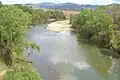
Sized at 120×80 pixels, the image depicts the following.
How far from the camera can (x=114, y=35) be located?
61969 millimetres

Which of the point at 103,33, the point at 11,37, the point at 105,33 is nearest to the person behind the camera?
the point at 11,37

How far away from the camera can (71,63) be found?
4741 cm

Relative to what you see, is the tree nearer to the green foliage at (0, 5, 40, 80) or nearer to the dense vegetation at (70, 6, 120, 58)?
the dense vegetation at (70, 6, 120, 58)

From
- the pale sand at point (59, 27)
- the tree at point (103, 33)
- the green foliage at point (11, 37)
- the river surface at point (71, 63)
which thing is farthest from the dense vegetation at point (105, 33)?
the pale sand at point (59, 27)

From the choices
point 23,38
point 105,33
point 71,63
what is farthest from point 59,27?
point 71,63

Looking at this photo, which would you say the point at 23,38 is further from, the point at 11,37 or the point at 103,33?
the point at 103,33

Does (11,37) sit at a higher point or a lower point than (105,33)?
higher

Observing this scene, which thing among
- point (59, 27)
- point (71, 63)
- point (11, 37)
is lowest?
point (59, 27)

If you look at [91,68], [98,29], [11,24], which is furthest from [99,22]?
[11,24]

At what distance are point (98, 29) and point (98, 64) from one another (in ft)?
72.1

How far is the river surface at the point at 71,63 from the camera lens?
4041 centimetres

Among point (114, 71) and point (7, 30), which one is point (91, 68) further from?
point (7, 30)

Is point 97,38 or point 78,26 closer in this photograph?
point 97,38

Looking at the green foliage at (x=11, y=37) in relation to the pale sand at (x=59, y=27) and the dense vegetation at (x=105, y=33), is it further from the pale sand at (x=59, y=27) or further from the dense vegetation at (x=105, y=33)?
the pale sand at (x=59, y=27)
